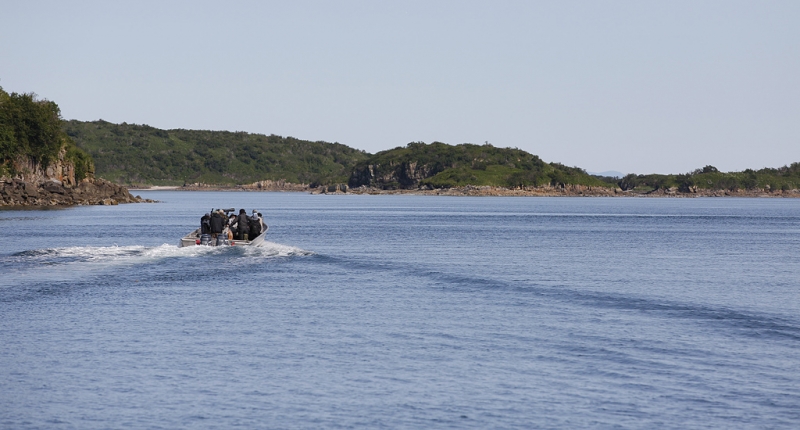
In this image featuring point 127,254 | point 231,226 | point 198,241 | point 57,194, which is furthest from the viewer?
point 57,194

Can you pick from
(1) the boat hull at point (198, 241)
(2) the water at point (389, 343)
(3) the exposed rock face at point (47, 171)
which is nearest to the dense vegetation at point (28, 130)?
(3) the exposed rock face at point (47, 171)

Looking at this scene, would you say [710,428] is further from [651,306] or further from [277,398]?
[651,306]

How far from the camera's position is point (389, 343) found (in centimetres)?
2242

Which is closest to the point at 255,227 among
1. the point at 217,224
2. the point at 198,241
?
the point at 217,224

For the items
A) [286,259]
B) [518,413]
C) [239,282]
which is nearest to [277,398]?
[518,413]

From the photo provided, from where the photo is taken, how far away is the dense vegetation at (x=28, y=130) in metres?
126

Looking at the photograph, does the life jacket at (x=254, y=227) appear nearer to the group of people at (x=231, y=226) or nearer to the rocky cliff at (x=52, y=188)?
the group of people at (x=231, y=226)

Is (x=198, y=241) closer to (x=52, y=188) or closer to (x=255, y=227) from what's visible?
(x=255, y=227)

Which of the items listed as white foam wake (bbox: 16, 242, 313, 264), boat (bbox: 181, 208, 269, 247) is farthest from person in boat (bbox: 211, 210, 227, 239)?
white foam wake (bbox: 16, 242, 313, 264)

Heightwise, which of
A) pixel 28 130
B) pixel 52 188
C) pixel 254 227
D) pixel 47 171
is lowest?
pixel 254 227

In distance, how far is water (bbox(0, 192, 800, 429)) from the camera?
1619cm

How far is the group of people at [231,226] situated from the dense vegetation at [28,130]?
88216 millimetres

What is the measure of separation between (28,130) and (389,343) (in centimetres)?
12593

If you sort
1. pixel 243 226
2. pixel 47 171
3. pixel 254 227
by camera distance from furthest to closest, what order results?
pixel 47 171 → pixel 254 227 → pixel 243 226
